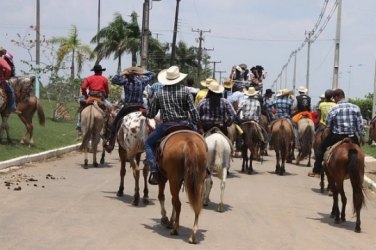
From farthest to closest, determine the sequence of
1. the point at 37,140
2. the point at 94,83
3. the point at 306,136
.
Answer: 1. the point at 37,140
2. the point at 306,136
3. the point at 94,83

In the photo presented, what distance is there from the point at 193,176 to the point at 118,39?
4890cm

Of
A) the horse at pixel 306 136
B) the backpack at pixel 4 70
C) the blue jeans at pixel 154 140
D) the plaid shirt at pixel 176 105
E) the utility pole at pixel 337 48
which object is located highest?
the utility pole at pixel 337 48


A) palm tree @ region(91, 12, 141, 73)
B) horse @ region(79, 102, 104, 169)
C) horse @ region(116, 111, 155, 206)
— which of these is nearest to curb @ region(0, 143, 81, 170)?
horse @ region(79, 102, 104, 169)

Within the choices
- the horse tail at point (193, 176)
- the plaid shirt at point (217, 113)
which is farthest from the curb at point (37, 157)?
the horse tail at point (193, 176)

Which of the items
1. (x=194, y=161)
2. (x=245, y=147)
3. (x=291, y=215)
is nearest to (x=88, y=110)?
(x=245, y=147)

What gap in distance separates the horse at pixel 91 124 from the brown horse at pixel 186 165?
7034mm

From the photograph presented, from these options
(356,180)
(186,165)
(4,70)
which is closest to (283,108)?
(4,70)

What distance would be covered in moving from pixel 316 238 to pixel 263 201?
3.11 meters

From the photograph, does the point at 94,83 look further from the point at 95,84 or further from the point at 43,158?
the point at 43,158

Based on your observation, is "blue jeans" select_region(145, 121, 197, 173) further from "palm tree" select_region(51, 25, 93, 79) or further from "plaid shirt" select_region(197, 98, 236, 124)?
"palm tree" select_region(51, 25, 93, 79)

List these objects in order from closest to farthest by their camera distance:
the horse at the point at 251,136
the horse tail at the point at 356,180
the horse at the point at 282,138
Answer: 1. the horse tail at the point at 356,180
2. the horse at the point at 251,136
3. the horse at the point at 282,138

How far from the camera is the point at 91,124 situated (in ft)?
52.3

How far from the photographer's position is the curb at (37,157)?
14.8 m

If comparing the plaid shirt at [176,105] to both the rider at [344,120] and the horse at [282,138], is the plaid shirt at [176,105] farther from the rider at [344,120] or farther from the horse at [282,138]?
the horse at [282,138]
